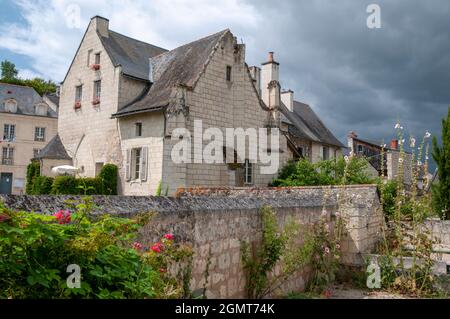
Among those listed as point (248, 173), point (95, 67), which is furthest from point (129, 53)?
point (248, 173)

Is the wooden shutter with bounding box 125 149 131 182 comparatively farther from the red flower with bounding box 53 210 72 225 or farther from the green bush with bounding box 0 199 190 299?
the red flower with bounding box 53 210 72 225

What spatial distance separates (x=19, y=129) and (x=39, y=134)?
1851 millimetres

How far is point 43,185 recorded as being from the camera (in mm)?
21594

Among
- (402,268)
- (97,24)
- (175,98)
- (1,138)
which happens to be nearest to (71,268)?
(402,268)

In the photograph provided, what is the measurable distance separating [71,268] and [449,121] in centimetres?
1412

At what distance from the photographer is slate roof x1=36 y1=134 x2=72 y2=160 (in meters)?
23.9

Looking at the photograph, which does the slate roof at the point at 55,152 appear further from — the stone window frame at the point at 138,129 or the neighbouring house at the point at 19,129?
the neighbouring house at the point at 19,129

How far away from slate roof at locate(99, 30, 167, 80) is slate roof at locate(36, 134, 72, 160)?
6604 mm

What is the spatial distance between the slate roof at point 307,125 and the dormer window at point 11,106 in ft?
83.9

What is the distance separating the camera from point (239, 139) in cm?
2145

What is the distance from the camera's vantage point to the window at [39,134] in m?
41.2

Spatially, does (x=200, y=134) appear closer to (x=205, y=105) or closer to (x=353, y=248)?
(x=205, y=105)

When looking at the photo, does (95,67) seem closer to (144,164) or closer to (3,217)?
(144,164)

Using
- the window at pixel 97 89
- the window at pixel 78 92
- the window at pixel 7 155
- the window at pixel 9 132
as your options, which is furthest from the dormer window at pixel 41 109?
the window at pixel 97 89
